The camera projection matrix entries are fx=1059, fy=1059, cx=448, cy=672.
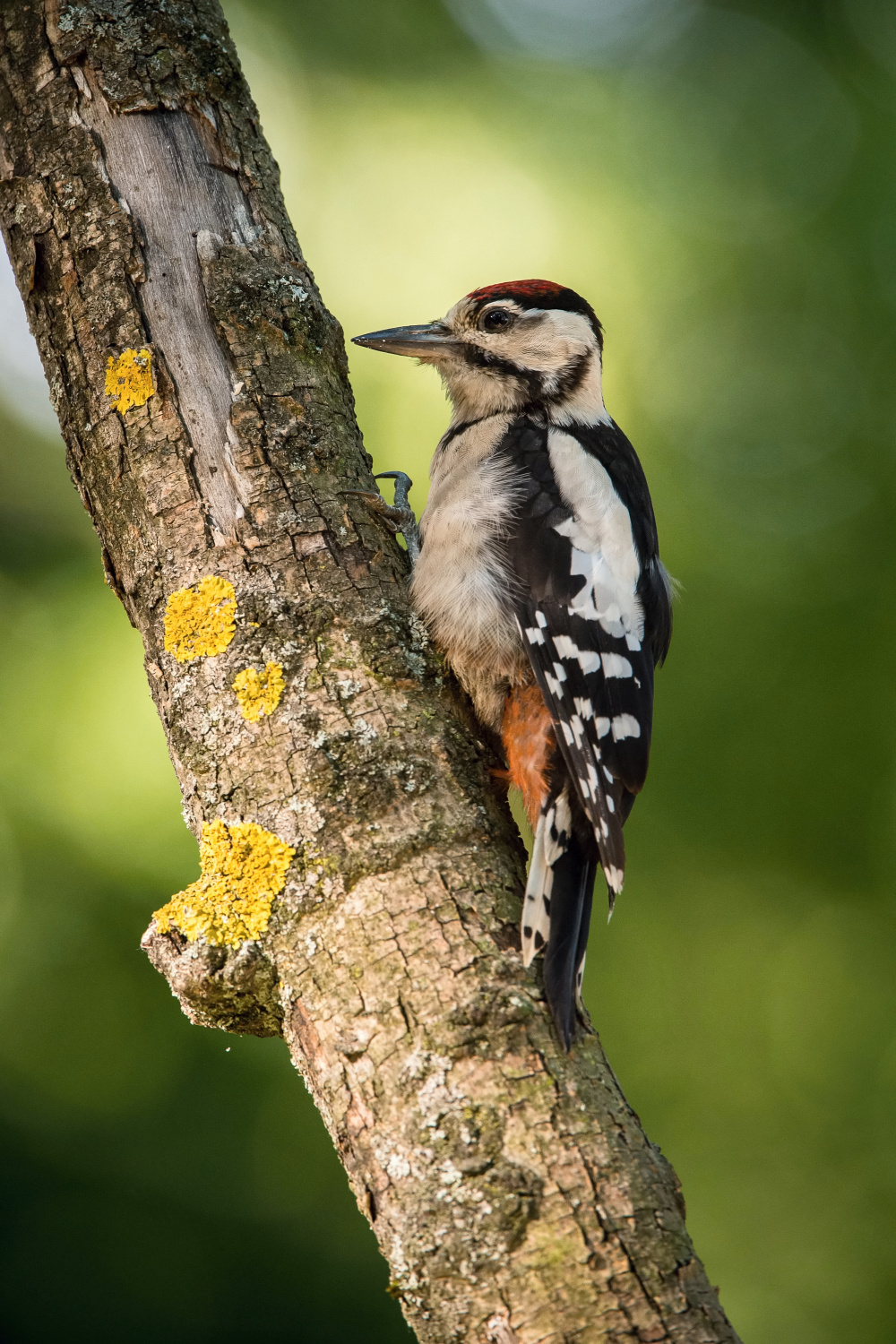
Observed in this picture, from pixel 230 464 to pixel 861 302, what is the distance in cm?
287

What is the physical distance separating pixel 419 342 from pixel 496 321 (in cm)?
22

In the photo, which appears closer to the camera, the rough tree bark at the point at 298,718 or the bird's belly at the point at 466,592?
the rough tree bark at the point at 298,718

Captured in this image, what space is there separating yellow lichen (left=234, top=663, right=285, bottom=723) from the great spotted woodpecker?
42 centimetres

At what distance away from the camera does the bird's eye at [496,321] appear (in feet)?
9.36

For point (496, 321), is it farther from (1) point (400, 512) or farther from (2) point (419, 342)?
(1) point (400, 512)

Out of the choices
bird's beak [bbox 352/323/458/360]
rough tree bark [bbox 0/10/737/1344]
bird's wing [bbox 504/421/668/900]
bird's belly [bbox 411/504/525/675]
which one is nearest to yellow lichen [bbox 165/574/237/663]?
rough tree bark [bbox 0/10/737/1344]

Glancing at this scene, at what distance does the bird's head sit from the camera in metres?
2.82

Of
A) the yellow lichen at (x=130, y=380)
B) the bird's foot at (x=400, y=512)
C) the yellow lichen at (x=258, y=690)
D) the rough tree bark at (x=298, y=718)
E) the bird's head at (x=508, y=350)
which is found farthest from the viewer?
the bird's head at (x=508, y=350)

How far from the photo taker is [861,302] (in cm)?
382

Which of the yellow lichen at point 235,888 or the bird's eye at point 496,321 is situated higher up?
the bird's eye at point 496,321

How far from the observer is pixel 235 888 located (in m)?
1.58

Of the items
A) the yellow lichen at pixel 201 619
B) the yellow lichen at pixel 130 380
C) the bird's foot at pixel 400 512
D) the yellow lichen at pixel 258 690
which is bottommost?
the yellow lichen at pixel 258 690

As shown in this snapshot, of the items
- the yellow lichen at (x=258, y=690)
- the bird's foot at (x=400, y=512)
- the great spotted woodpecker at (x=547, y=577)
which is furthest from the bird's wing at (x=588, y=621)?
the yellow lichen at (x=258, y=690)

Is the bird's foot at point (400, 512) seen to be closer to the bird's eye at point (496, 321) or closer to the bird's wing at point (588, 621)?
the bird's wing at point (588, 621)
